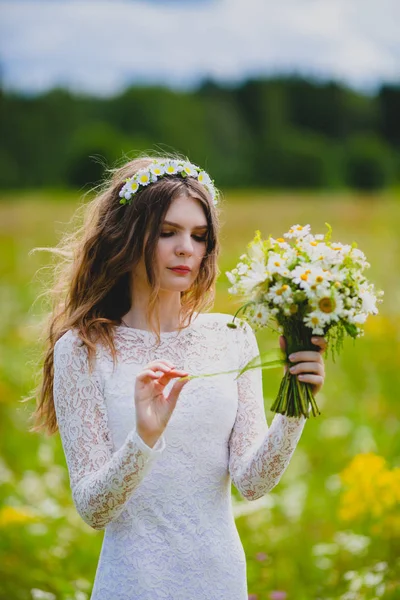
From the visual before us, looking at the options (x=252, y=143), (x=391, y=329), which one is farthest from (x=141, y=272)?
(x=252, y=143)

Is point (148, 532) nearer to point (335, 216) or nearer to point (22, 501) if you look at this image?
point (22, 501)

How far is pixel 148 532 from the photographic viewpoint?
7.03ft

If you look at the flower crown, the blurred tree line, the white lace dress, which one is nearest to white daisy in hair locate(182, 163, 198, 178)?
the flower crown

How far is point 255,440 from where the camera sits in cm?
222

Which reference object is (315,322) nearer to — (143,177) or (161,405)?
(161,405)

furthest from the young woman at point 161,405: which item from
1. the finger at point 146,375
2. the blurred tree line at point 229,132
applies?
the blurred tree line at point 229,132

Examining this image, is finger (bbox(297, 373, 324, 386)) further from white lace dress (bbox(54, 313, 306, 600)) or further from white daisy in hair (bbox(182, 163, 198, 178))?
white daisy in hair (bbox(182, 163, 198, 178))

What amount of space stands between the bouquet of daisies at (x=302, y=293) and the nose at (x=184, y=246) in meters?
0.24

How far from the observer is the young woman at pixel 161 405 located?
2.04 m

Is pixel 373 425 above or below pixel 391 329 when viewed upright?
below

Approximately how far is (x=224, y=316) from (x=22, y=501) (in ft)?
9.06

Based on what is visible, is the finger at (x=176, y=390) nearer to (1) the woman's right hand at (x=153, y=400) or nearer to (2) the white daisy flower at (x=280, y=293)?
(1) the woman's right hand at (x=153, y=400)

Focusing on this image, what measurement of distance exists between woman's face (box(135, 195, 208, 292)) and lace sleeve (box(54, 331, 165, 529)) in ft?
1.09

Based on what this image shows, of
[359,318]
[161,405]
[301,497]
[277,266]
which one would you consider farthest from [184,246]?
[301,497]
